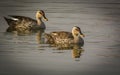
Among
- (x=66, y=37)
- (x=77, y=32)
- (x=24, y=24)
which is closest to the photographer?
(x=77, y=32)

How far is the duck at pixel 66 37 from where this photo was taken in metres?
16.6

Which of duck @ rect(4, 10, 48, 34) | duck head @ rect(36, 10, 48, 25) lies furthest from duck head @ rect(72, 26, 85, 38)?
duck head @ rect(36, 10, 48, 25)

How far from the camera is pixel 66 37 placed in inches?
656

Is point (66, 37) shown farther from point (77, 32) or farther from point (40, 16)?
point (40, 16)

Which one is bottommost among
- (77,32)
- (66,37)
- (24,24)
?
(66,37)

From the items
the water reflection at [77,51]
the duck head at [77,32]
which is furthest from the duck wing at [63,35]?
the water reflection at [77,51]

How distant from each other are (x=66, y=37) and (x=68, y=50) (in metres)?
1.25

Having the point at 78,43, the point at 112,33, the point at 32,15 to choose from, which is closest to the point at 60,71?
the point at 78,43

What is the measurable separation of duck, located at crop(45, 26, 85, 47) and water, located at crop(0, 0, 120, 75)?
0.93ft

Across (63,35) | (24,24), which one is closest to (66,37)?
(63,35)

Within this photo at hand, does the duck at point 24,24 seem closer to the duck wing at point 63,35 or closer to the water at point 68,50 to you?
the water at point 68,50

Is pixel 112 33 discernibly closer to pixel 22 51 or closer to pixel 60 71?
pixel 22 51

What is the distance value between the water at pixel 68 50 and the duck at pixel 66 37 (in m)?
0.28

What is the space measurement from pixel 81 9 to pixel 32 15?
7.01 ft
